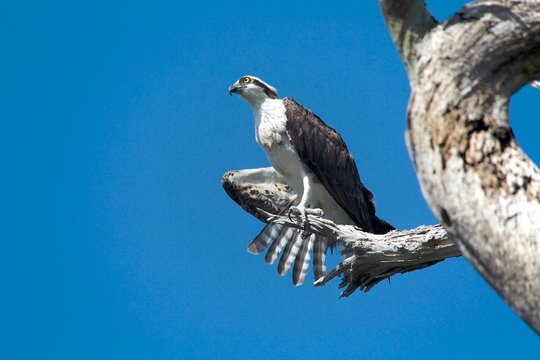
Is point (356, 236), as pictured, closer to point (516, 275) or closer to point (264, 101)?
point (264, 101)

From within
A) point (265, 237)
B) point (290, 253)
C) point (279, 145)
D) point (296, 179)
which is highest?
point (279, 145)

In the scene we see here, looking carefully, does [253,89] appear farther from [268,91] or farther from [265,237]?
[265,237]

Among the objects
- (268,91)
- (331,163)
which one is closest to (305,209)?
(331,163)

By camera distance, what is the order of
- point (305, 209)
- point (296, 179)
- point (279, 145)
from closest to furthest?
point (305, 209)
point (279, 145)
point (296, 179)

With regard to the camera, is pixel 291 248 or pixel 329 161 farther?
pixel 291 248

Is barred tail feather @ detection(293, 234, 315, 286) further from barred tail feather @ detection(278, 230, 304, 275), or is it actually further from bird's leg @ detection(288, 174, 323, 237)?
bird's leg @ detection(288, 174, 323, 237)

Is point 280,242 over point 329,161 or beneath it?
beneath

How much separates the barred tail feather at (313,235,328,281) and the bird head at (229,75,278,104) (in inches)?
69.4

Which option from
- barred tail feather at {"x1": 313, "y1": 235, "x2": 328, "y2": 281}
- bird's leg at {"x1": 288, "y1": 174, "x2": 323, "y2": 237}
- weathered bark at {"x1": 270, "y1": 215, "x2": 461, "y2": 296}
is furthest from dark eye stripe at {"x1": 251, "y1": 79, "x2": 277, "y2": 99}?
weathered bark at {"x1": 270, "y1": 215, "x2": 461, "y2": 296}

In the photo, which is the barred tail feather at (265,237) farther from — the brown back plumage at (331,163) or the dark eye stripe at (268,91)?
the dark eye stripe at (268,91)

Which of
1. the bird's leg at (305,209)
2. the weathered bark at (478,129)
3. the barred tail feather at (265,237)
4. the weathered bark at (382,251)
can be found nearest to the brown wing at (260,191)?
the barred tail feather at (265,237)

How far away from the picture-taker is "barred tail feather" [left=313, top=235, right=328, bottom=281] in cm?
1011

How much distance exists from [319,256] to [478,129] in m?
6.72

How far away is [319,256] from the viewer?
33.4ft
